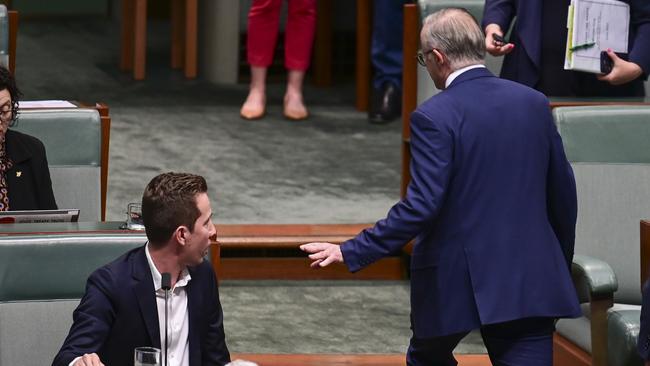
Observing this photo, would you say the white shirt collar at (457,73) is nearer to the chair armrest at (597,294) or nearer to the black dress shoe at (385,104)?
the chair armrest at (597,294)

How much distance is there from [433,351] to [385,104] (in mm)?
2755

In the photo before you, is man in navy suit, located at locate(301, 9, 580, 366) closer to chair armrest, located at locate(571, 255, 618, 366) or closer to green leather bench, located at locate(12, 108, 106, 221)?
chair armrest, located at locate(571, 255, 618, 366)

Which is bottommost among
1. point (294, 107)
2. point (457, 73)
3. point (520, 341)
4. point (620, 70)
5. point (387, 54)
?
point (294, 107)

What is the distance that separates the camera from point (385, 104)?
17.8ft

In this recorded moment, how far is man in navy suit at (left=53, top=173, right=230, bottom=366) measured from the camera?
2266 millimetres

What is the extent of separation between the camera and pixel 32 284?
2496mm

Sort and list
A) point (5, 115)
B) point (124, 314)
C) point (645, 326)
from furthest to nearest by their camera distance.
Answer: point (5, 115), point (645, 326), point (124, 314)

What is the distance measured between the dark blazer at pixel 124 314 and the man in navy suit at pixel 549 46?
151 centimetres

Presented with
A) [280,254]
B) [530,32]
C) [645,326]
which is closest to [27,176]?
[280,254]

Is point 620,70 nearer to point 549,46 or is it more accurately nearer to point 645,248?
point 549,46

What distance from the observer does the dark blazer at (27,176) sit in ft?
10.5

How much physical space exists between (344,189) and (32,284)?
2.28 meters

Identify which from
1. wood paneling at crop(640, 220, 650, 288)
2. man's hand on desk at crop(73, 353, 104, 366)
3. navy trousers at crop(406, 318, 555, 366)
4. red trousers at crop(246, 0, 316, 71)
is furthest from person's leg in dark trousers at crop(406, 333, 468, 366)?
red trousers at crop(246, 0, 316, 71)

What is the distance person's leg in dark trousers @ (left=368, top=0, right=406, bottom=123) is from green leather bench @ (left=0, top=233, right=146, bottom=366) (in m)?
2.90
